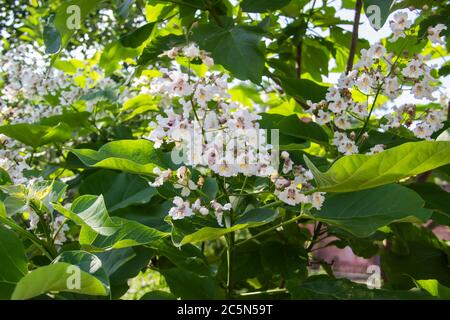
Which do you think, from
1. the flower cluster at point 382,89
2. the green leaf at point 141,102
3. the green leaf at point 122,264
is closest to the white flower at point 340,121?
the flower cluster at point 382,89

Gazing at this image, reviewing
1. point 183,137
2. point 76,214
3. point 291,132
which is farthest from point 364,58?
point 76,214

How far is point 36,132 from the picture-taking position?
1304 millimetres

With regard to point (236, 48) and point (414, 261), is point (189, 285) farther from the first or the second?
point (414, 261)

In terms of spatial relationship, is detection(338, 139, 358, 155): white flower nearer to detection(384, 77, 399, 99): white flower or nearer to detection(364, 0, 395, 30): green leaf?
detection(384, 77, 399, 99): white flower

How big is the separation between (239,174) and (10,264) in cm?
41

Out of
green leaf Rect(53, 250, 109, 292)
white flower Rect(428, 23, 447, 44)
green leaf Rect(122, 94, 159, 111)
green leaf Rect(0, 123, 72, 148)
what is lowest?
green leaf Rect(53, 250, 109, 292)

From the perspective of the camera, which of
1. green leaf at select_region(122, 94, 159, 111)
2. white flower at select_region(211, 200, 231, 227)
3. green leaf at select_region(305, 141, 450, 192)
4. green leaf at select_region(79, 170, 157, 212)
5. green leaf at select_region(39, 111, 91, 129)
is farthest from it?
green leaf at select_region(122, 94, 159, 111)

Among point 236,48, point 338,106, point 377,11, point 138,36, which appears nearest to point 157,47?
point 138,36

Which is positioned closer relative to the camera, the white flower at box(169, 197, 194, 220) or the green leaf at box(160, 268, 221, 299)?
the white flower at box(169, 197, 194, 220)

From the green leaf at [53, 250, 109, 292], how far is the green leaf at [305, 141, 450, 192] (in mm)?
312

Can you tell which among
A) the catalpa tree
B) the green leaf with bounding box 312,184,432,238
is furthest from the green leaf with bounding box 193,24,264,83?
the green leaf with bounding box 312,184,432,238

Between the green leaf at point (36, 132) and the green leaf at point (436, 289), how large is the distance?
2.62ft

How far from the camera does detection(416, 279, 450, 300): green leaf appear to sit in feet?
3.15

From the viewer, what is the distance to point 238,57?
1.19 m
